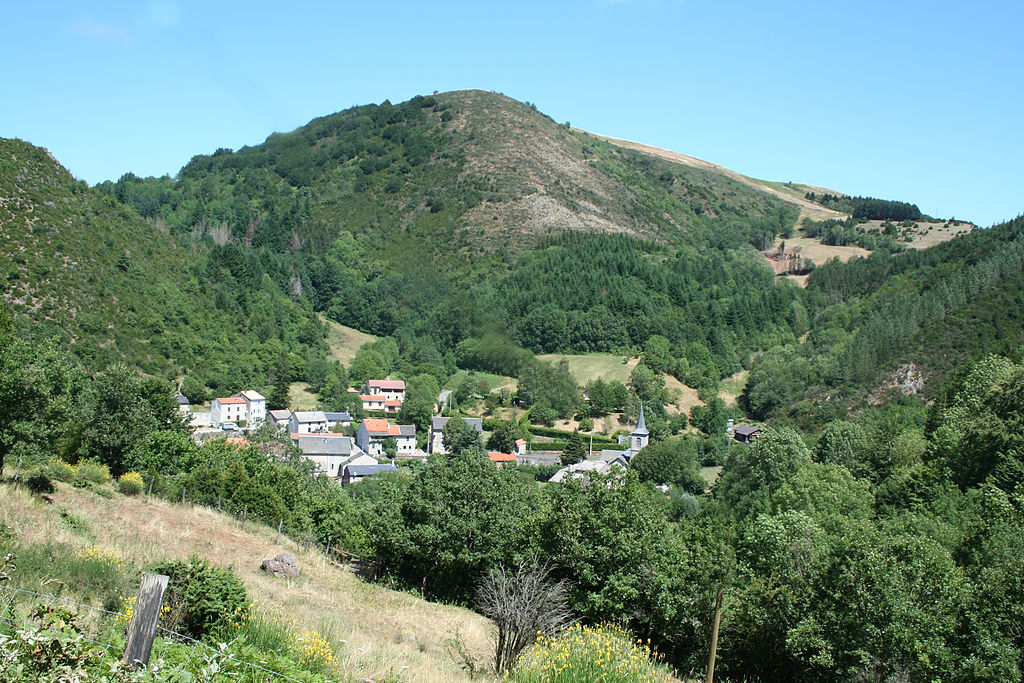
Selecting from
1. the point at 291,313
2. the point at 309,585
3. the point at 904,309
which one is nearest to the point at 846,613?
the point at 309,585

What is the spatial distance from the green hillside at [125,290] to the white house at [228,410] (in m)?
4.32

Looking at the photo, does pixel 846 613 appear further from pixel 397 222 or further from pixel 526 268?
pixel 397 222

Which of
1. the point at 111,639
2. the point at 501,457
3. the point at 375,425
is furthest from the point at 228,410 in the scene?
the point at 111,639

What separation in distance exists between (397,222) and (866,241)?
85.4 metres

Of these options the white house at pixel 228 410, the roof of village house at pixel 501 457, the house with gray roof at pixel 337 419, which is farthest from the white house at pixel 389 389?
the roof of village house at pixel 501 457

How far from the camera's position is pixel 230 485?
25.1 metres

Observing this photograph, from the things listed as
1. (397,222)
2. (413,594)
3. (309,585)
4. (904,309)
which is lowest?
(413,594)

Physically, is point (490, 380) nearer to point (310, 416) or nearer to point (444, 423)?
point (444, 423)

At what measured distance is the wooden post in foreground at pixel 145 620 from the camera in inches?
200

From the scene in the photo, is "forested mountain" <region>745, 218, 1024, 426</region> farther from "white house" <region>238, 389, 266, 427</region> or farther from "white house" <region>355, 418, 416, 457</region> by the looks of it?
"white house" <region>238, 389, 266, 427</region>

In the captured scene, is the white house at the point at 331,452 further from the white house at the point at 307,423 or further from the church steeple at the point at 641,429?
the church steeple at the point at 641,429

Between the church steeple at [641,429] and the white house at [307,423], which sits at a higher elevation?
the church steeple at [641,429]

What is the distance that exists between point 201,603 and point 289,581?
7.30 m

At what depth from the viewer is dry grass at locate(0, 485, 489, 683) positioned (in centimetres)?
1090
